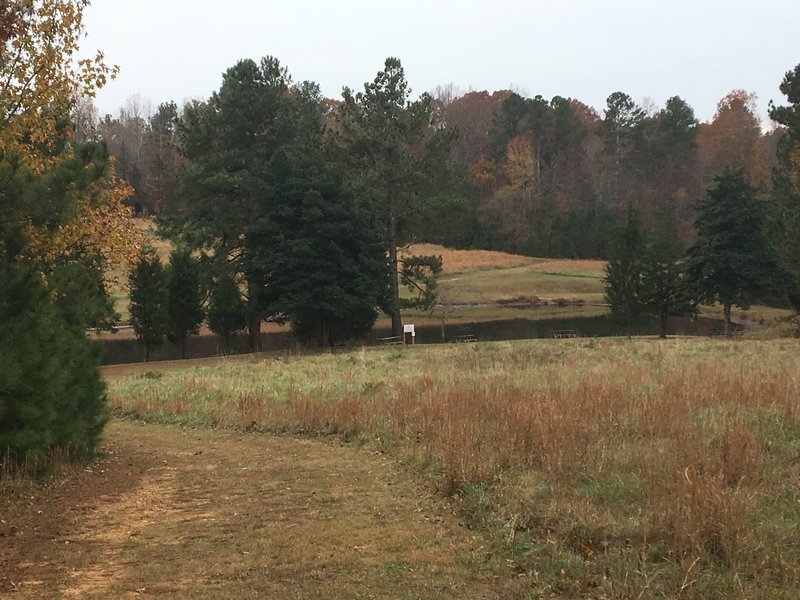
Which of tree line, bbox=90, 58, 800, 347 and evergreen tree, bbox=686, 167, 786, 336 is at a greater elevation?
tree line, bbox=90, 58, 800, 347

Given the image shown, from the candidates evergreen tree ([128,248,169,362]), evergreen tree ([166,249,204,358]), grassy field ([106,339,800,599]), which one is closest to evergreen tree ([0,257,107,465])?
grassy field ([106,339,800,599])

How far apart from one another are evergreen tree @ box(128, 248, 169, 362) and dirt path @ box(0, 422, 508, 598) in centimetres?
3106

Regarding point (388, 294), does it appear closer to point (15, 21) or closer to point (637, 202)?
point (15, 21)

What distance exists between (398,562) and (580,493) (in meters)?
1.89

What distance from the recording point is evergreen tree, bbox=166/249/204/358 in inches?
1638

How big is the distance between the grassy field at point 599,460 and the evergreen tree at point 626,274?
101 ft

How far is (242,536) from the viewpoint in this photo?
20.6 ft

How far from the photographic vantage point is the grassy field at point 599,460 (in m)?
4.84

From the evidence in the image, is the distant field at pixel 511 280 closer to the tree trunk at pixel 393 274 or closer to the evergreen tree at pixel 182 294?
the tree trunk at pixel 393 274

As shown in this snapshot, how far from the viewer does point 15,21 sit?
10.7 m

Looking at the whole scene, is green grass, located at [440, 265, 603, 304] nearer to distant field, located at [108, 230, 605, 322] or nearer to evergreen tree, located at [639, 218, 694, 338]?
distant field, located at [108, 230, 605, 322]

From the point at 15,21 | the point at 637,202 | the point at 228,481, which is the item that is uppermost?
the point at 637,202

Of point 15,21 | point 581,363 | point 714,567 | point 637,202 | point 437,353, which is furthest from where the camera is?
point 637,202

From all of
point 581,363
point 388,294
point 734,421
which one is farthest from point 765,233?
point 734,421
